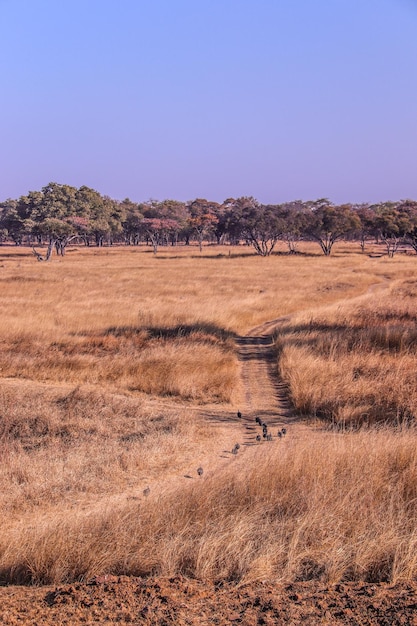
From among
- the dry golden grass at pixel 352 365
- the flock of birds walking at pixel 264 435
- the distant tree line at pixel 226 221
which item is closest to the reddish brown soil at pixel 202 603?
the flock of birds walking at pixel 264 435

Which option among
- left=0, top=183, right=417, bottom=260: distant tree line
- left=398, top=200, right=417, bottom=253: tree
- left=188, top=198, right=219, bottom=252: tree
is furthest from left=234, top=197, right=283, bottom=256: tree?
left=398, top=200, right=417, bottom=253: tree

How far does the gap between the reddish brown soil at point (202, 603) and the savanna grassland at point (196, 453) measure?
183 mm

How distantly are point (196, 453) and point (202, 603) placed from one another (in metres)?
4.05

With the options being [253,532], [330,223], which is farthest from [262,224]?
[253,532]

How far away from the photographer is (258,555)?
14.8 feet

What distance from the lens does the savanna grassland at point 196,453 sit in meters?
4.57

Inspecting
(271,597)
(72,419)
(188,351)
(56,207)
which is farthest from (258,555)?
(56,207)

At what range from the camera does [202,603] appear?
4.01m

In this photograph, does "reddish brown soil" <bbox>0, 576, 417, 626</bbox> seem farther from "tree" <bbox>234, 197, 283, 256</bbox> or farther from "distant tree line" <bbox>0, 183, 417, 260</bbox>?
"tree" <bbox>234, 197, 283, 256</bbox>

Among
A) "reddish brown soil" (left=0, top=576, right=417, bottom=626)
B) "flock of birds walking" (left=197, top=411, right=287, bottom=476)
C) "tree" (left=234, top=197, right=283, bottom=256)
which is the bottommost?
"flock of birds walking" (left=197, top=411, right=287, bottom=476)

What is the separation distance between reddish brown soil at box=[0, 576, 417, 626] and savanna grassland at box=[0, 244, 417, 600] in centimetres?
18

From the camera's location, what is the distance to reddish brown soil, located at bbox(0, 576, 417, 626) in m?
3.80

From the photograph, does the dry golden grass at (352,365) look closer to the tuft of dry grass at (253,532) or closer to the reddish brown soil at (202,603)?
the tuft of dry grass at (253,532)

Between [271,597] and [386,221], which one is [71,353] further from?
[386,221]
